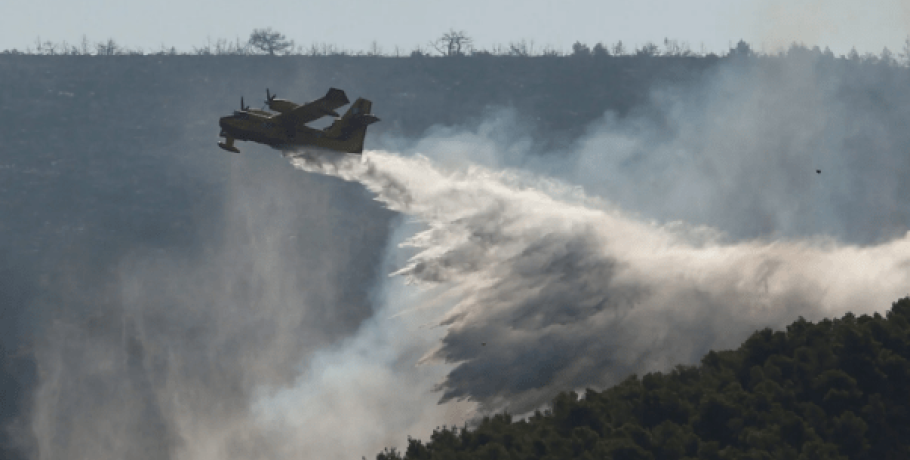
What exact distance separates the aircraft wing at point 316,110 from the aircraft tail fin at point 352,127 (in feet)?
7.19

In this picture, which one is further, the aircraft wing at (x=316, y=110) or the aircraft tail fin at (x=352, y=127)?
the aircraft tail fin at (x=352, y=127)

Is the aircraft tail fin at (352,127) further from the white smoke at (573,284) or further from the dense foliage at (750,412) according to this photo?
the dense foliage at (750,412)

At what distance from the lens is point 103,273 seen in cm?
17775

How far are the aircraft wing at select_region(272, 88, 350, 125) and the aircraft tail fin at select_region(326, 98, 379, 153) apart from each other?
7.19 ft

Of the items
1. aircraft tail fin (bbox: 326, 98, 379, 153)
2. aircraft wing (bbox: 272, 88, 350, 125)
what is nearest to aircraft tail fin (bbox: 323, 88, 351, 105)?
aircraft wing (bbox: 272, 88, 350, 125)

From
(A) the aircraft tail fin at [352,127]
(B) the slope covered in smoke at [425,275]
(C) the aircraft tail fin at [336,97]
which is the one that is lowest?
(B) the slope covered in smoke at [425,275]

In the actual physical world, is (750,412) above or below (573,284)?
above

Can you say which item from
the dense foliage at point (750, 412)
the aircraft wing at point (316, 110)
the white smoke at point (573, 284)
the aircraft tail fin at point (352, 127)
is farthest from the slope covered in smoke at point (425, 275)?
the dense foliage at point (750, 412)

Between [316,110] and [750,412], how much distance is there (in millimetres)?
32319

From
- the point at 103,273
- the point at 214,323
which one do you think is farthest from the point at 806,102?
the point at 103,273

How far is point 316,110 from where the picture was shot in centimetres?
6838

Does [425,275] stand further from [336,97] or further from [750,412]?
[750,412]

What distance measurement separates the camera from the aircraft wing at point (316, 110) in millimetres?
66750

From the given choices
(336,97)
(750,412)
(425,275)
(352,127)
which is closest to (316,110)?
(336,97)
